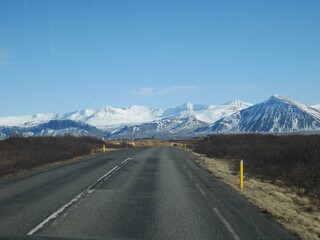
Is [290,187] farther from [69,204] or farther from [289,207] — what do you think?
[69,204]

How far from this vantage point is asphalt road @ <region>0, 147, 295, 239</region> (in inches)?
358

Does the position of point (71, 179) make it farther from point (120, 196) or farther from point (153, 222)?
point (153, 222)

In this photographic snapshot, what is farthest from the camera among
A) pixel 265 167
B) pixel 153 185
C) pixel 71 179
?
pixel 265 167

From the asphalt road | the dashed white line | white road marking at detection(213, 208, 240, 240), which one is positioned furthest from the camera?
the dashed white line

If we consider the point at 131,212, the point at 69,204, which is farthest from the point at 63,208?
the point at 131,212

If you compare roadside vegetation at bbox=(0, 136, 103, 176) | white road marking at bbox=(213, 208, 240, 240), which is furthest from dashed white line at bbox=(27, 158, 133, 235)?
roadside vegetation at bbox=(0, 136, 103, 176)

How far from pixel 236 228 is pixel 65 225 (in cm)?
347

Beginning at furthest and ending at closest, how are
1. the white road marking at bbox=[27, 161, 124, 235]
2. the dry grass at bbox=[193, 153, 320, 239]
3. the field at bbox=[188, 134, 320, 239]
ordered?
the field at bbox=[188, 134, 320, 239], the dry grass at bbox=[193, 153, 320, 239], the white road marking at bbox=[27, 161, 124, 235]

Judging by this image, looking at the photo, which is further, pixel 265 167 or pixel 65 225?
pixel 265 167

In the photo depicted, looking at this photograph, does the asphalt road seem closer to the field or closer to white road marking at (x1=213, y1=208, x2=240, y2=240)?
white road marking at (x1=213, y1=208, x2=240, y2=240)

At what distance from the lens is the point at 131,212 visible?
1139 centimetres

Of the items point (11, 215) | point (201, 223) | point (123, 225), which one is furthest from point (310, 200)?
point (11, 215)

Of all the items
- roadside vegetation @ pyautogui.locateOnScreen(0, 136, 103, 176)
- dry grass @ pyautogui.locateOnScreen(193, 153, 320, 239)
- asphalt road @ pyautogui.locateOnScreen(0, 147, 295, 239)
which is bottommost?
dry grass @ pyautogui.locateOnScreen(193, 153, 320, 239)

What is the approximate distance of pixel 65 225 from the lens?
9688 mm
